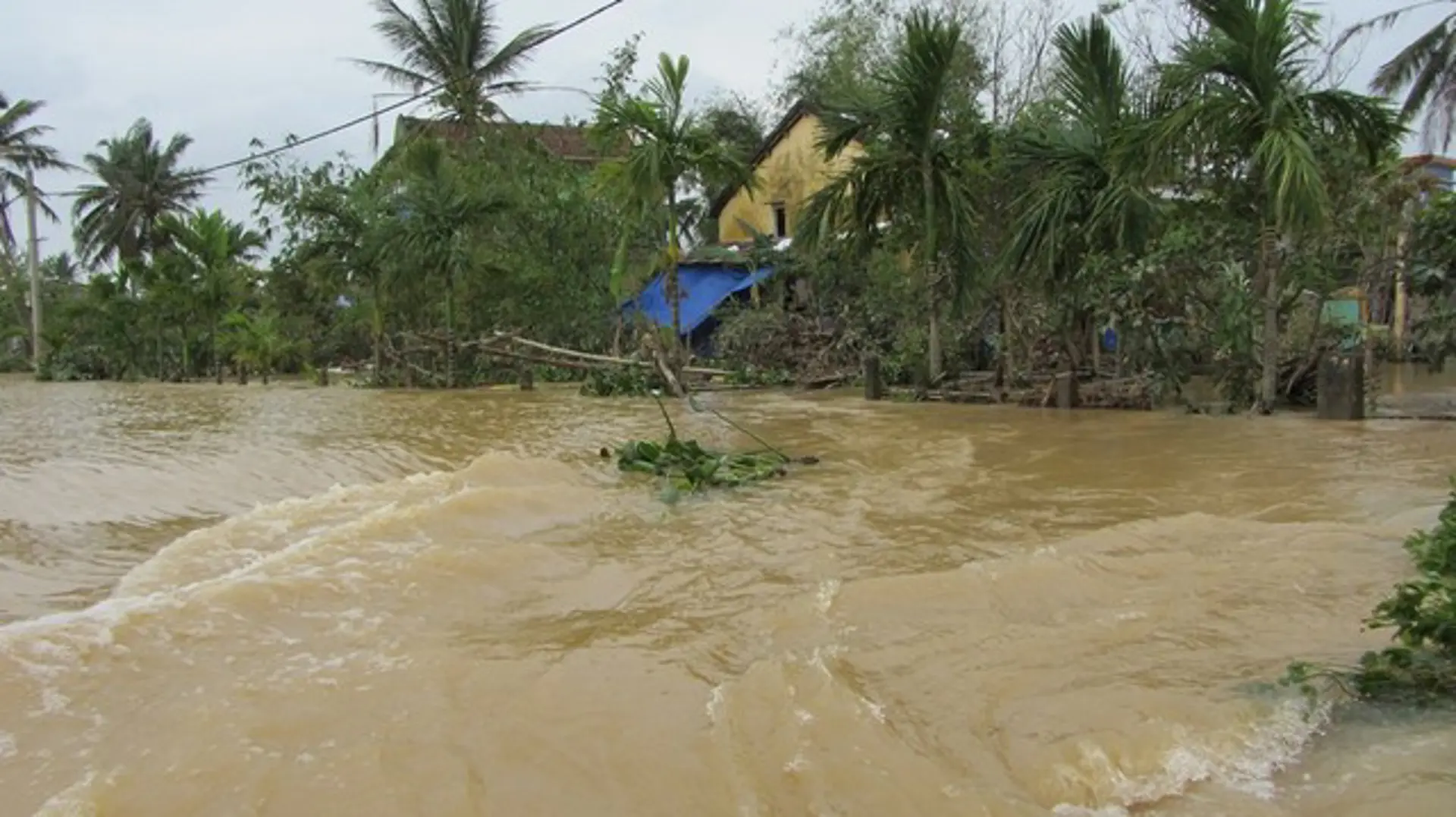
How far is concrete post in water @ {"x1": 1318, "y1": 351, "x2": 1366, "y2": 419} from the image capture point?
10.7 metres

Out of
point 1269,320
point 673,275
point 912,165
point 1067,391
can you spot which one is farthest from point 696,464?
point 673,275

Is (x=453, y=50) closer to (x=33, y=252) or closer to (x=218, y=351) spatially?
(x=218, y=351)

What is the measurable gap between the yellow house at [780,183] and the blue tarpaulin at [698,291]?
1440 mm

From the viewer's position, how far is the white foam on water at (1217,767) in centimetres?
286

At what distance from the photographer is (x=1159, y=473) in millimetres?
7953

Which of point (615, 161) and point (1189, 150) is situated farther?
point (615, 161)

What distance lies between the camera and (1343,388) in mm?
10734

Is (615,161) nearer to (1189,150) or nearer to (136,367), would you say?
(1189,150)

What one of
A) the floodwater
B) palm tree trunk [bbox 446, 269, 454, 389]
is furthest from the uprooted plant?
palm tree trunk [bbox 446, 269, 454, 389]

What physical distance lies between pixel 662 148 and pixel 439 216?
563cm

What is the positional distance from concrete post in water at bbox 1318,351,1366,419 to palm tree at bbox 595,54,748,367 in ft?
27.0

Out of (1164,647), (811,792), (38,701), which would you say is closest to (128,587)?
(38,701)

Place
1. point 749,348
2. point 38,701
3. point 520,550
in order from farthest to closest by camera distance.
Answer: point 749,348 → point 520,550 → point 38,701

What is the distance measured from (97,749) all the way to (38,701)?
0.56 meters
